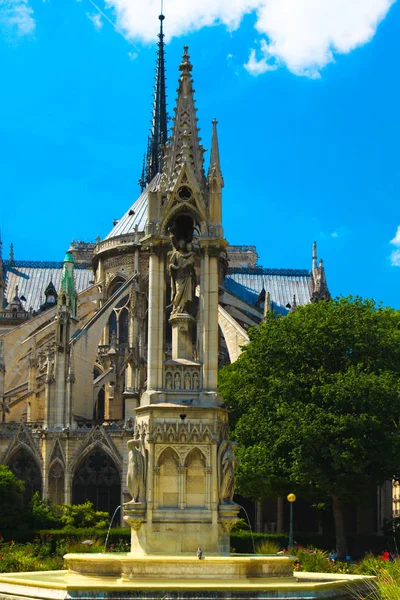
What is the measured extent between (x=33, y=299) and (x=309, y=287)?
2605cm

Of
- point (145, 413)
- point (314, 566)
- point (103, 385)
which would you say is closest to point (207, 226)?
point (145, 413)

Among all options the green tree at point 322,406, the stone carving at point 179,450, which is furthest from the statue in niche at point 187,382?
the green tree at point 322,406

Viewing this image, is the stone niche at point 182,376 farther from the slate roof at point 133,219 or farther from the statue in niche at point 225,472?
the slate roof at point 133,219

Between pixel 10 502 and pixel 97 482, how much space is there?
44.4ft

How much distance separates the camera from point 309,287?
323 ft

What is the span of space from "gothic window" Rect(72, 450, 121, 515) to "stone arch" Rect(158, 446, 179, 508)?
1558 inches

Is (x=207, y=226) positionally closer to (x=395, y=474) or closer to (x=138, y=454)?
(x=138, y=454)

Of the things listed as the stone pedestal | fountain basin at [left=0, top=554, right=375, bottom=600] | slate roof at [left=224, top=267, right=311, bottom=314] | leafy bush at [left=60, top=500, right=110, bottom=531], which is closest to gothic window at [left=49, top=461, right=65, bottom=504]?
leafy bush at [left=60, top=500, right=110, bottom=531]

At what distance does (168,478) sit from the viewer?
19.5 metres

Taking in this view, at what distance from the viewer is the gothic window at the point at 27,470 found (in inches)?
2341

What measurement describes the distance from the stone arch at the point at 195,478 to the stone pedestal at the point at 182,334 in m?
2.17

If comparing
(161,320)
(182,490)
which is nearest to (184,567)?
(182,490)

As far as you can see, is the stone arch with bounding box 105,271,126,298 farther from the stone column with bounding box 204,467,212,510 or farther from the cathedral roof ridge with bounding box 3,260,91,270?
the stone column with bounding box 204,467,212,510

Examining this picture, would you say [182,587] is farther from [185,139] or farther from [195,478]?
[185,139]
